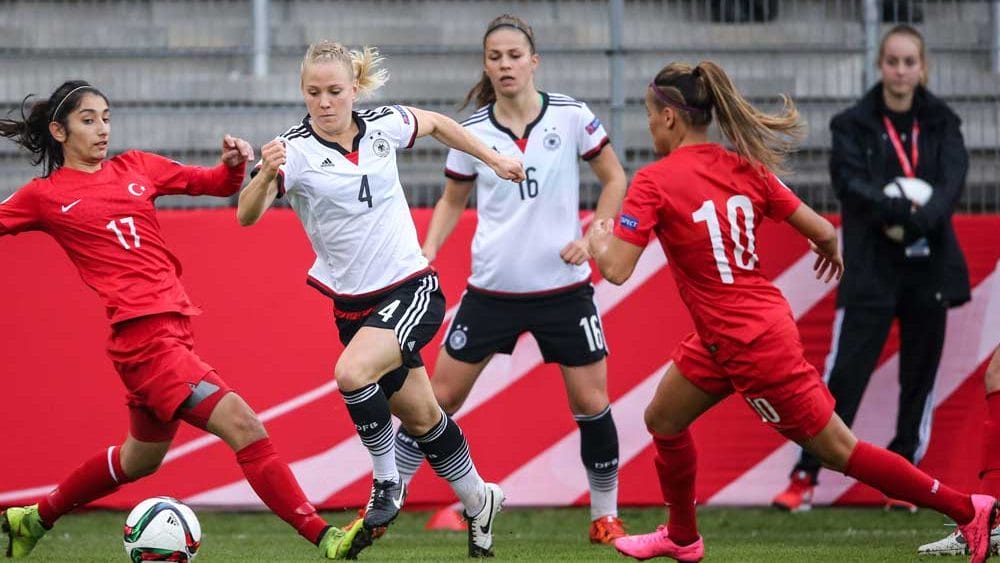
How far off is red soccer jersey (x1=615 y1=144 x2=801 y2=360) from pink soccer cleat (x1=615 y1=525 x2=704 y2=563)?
2.79 feet

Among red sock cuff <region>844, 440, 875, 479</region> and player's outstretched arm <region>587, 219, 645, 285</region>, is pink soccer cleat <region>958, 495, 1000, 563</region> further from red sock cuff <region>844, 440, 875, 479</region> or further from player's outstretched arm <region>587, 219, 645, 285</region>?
player's outstretched arm <region>587, 219, 645, 285</region>

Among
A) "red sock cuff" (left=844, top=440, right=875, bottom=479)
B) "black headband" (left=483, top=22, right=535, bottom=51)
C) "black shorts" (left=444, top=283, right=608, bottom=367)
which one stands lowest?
"red sock cuff" (left=844, top=440, right=875, bottom=479)

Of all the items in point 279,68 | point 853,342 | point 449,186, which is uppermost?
point 279,68

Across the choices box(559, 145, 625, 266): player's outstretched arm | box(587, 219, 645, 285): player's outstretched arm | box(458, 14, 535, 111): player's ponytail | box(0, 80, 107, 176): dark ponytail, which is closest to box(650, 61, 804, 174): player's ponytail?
box(587, 219, 645, 285): player's outstretched arm

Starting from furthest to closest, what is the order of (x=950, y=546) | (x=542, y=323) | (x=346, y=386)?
1. (x=542, y=323)
2. (x=950, y=546)
3. (x=346, y=386)

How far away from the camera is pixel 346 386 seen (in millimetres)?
5930

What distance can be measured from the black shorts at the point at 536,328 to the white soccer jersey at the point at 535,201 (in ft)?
0.23

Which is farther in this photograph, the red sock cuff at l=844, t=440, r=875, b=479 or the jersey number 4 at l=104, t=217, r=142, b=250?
the jersey number 4 at l=104, t=217, r=142, b=250

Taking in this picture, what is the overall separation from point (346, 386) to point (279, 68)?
4015 mm

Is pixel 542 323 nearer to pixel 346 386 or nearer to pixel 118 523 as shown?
pixel 346 386

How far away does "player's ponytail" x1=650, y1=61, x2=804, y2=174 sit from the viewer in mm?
5559

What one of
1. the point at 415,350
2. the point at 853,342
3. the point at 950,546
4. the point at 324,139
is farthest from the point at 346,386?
the point at 853,342

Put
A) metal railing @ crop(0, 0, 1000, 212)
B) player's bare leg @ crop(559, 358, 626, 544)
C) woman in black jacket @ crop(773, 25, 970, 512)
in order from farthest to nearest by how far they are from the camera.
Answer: metal railing @ crop(0, 0, 1000, 212) → woman in black jacket @ crop(773, 25, 970, 512) → player's bare leg @ crop(559, 358, 626, 544)

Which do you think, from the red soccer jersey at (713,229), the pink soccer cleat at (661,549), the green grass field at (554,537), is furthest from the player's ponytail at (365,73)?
the pink soccer cleat at (661,549)
